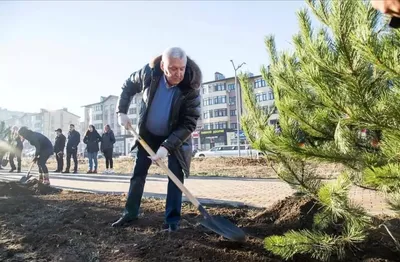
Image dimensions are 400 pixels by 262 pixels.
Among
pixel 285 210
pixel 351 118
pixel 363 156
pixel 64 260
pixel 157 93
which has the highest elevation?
pixel 157 93

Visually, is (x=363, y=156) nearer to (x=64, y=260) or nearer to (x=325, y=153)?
(x=325, y=153)

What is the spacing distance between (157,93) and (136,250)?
4.66 ft

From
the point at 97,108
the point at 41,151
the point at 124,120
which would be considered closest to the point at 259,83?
the point at 124,120

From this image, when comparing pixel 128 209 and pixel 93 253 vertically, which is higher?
pixel 128 209

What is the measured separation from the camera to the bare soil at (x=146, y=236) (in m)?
2.27

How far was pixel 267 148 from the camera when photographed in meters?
2.29

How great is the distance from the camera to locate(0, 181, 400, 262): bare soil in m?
2.27

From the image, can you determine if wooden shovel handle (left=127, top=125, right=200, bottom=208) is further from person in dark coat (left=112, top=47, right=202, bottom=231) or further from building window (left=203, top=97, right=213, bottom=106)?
building window (left=203, top=97, right=213, bottom=106)

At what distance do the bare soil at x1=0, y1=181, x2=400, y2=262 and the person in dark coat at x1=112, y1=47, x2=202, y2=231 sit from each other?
0.82 feet

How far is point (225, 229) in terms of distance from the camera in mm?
2559

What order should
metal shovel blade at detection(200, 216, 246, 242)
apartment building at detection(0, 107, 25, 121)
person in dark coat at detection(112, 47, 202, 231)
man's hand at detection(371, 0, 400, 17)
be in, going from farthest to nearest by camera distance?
apartment building at detection(0, 107, 25, 121), person in dark coat at detection(112, 47, 202, 231), metal shovel blade at detection(200, 216, 246, 242), man's hand at detection(371, 0, 400, 17)

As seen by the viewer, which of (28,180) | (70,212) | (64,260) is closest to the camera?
(64,260)

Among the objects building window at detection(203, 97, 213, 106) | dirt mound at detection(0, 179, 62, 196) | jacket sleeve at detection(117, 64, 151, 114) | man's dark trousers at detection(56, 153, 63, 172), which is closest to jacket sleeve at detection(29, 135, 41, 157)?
dirt mound at detection(0, 179, 62, 196)

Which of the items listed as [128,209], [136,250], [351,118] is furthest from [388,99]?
[128,209]
